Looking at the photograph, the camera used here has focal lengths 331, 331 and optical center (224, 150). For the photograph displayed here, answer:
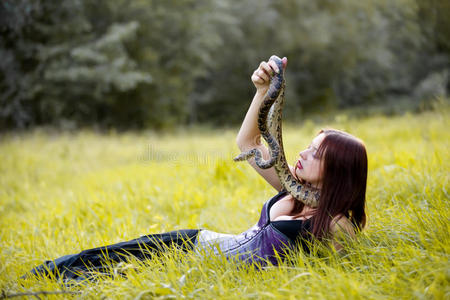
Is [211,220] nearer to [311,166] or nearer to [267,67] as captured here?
[311,166]

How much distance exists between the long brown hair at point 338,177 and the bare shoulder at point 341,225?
26 mm

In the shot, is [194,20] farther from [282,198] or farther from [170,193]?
[282,198]

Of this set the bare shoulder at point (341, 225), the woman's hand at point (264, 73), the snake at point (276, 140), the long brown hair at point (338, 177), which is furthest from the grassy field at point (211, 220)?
the woman's hand at point (264, 73)

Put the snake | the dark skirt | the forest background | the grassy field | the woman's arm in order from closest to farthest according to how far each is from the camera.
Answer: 1. the grassy field
2. the snake
3. the woman's arm
4. the dark skirt
5. the forest background

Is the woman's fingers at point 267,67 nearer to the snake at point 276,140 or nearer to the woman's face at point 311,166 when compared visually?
the snake at point 276,140

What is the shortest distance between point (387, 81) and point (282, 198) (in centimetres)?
3076

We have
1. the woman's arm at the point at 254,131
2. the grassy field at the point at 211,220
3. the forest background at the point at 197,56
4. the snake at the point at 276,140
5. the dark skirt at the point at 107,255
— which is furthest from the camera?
the forest background at the point at 197,56

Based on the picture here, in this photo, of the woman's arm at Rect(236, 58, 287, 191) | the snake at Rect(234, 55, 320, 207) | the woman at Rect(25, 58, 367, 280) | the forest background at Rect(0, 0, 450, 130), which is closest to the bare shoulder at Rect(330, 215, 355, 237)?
the woman at Rect(25, 58, 367, 280)

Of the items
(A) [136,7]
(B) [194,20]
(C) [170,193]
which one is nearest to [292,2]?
(B) [194,20]

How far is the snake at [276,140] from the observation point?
1.87 metres

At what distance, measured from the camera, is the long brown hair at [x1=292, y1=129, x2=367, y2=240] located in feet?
6.21

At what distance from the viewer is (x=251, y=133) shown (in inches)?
89.2

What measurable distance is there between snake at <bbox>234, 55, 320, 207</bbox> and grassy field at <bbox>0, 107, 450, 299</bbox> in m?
0.36

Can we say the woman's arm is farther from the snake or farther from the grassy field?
the grassy field
